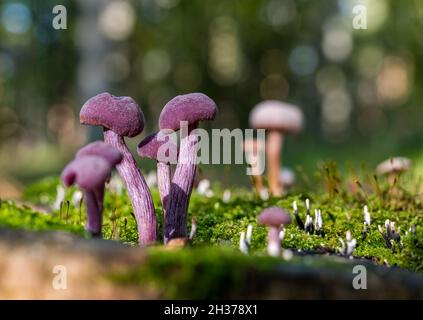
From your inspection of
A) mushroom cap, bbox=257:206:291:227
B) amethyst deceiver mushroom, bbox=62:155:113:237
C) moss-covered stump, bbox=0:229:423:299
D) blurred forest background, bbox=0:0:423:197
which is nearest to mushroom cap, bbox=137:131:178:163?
amethyst deceiver mushroom, bbox=62:155:113:237

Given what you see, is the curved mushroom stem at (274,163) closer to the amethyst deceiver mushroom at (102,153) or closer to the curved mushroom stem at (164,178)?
the curved mushroom stem at (164,178)

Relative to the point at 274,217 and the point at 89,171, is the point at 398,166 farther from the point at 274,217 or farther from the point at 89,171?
the point at 89,171

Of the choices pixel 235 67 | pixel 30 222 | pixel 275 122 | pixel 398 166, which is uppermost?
pixel 235 67

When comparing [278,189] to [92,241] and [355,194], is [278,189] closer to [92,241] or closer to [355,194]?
[355,194]

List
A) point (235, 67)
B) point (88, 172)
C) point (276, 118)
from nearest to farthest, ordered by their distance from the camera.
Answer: point (88, 172), point (276, 118), point (235, 67)

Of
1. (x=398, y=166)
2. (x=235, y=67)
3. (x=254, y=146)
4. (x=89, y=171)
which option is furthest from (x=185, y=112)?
(x=235, y=67)

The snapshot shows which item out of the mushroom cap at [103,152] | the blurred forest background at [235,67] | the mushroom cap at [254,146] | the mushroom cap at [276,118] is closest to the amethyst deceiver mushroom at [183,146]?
the mushroom cap at [103,152]
